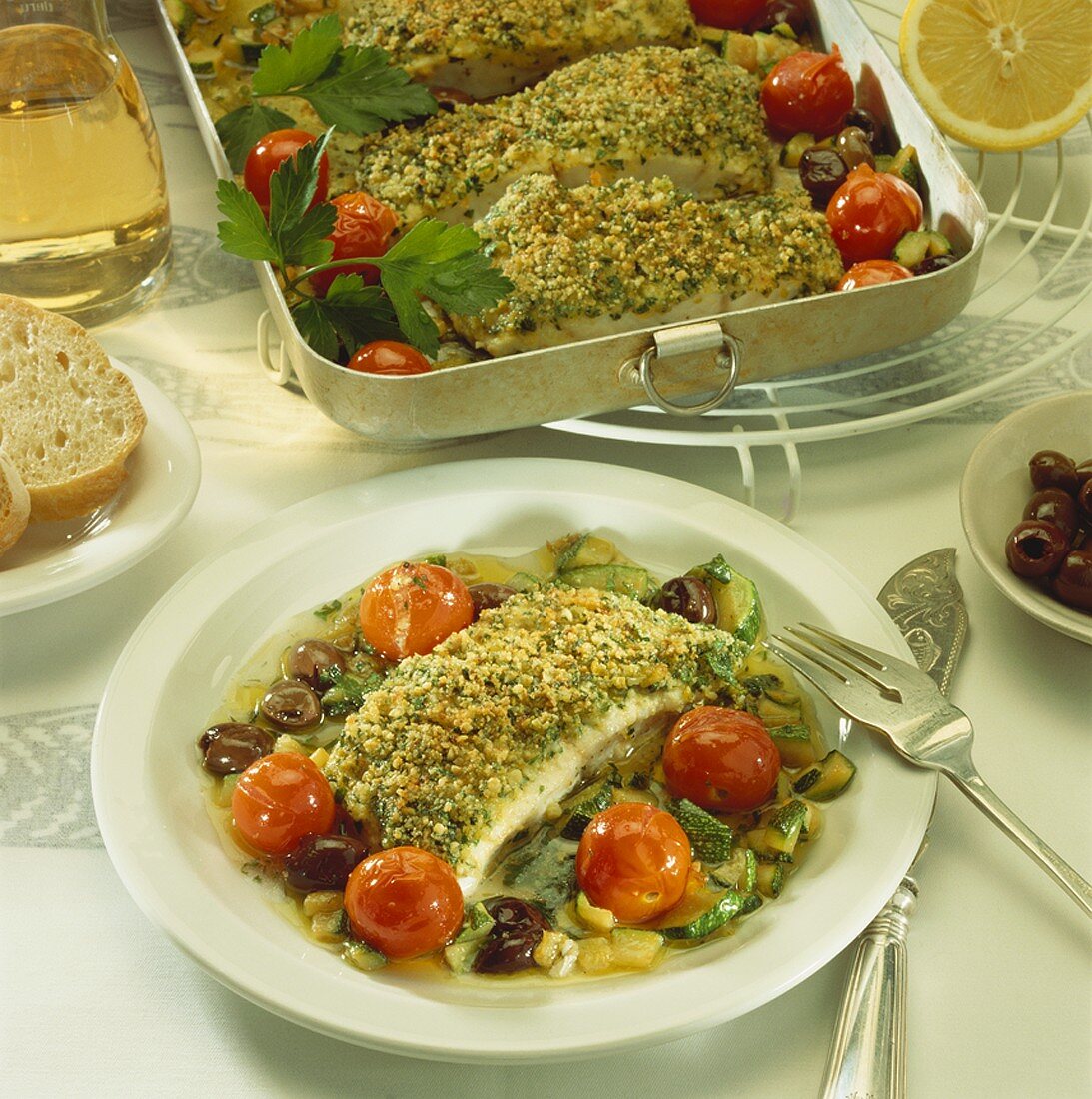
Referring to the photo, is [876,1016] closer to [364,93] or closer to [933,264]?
[933,264]

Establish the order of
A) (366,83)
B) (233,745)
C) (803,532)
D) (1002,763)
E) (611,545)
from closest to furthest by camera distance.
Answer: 1. (233,745)
2. (1002,763)
3. (611,545)
4. (803,532)
5. (366,83)

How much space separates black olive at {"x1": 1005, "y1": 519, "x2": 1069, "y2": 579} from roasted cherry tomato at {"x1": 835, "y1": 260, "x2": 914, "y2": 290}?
57cm

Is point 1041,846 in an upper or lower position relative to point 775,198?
lower

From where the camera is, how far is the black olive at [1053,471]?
1979 mm

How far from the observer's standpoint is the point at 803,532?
2.15 metres

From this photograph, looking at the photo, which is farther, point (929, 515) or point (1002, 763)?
point (929, 515)

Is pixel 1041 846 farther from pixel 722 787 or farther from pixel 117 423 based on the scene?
pixel 117 423

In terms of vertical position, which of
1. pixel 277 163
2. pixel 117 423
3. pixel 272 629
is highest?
pixel 277 163

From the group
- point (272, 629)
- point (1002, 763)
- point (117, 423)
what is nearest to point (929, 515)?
point (1002, 763)

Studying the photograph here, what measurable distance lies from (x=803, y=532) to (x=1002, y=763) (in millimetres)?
512

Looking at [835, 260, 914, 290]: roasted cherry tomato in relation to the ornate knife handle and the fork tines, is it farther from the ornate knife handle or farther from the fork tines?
the ornate knife handle

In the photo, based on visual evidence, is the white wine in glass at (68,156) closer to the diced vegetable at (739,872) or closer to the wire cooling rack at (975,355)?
the wire cooling rack at (975,355)

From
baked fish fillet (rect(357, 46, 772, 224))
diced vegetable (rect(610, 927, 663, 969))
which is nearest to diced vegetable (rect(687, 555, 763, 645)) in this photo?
diced vegetable (rect(610, 927, 663, 969))

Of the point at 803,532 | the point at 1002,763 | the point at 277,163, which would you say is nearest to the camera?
the point at 1002,763
